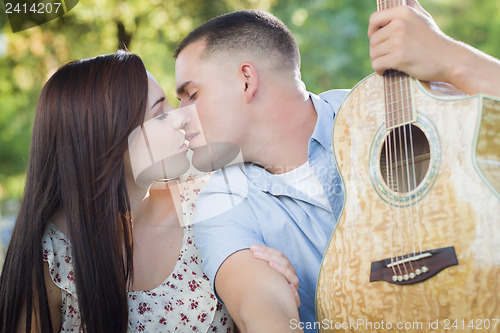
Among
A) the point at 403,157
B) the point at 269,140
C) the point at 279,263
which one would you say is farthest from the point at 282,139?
the point at 403,157

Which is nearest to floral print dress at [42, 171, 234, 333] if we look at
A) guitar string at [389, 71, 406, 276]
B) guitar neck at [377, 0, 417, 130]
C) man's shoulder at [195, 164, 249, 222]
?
man's shoulder at [195, 164, 249, 222]

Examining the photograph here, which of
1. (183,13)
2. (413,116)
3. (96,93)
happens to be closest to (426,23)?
(413,116)

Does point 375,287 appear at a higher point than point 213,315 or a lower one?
higher

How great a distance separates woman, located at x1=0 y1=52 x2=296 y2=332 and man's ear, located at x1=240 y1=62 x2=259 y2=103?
39cm

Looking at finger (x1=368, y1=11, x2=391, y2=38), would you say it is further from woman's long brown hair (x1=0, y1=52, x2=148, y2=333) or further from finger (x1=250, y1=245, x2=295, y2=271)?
woman's long brown hair (x1=0, y1=52, x2=148, y2=333)

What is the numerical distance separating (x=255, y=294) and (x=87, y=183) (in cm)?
93

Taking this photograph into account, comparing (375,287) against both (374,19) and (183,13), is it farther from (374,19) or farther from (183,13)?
(183,13)

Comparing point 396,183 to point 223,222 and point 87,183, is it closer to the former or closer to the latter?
point 223,222

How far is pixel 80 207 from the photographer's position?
2.29m

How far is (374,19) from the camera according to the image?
1765mm

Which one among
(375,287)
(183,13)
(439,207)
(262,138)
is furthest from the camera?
(183,13)

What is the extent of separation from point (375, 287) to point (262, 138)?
0.98 metres

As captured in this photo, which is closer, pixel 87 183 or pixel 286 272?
pixel 286 272

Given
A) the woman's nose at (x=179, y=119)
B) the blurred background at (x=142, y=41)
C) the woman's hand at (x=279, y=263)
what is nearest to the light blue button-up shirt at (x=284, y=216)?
the woman's hand at (x=279, y=263)
